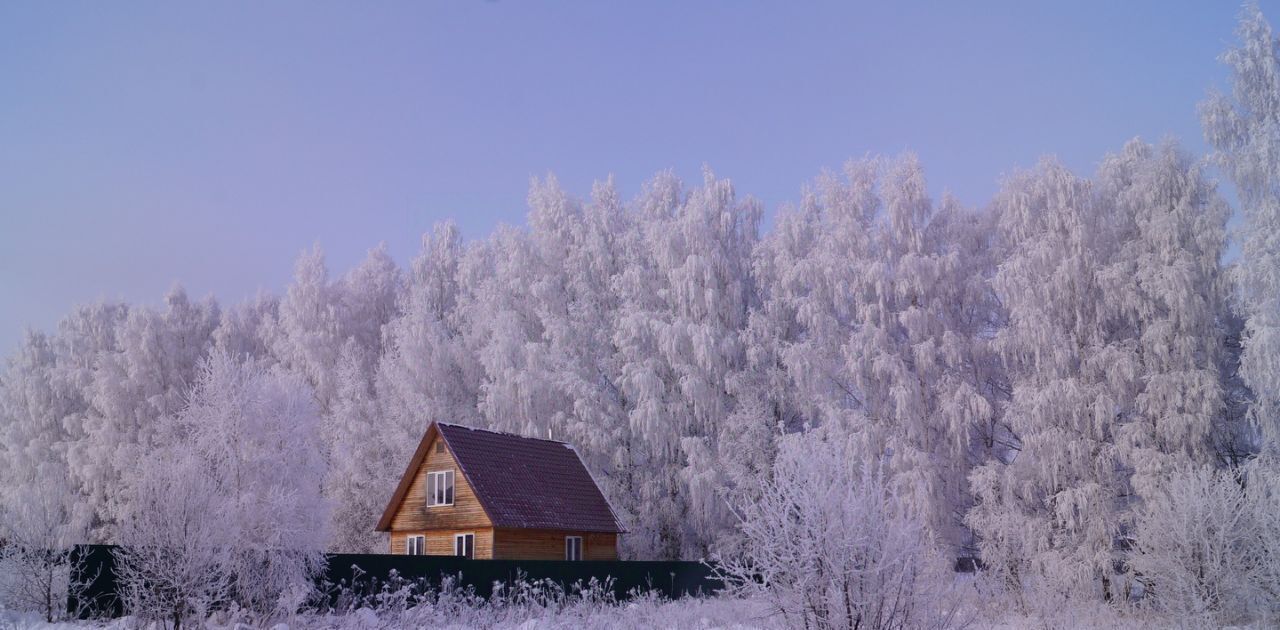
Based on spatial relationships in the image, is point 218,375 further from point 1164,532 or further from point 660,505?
point 1164,532

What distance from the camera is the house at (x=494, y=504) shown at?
3067cm

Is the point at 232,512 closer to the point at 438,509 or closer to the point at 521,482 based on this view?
the point at 438,509

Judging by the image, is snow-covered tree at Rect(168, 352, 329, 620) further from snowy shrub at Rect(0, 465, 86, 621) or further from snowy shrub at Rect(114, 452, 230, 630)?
snowy shrub at Rect(114, 452, 230, 630)

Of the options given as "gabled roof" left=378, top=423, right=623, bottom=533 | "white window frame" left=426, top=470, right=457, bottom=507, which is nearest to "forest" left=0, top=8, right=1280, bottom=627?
"gabled roof" left=378, top=423, right=623, bottom=533

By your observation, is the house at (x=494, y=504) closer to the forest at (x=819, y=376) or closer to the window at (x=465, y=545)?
the window at (x=465, y=545)

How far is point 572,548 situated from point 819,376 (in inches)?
393

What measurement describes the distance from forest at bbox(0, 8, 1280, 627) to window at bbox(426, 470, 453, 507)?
352 cm

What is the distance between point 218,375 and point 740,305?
18.4 metres

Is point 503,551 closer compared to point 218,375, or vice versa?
point 218,375

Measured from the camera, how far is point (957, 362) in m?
32.1

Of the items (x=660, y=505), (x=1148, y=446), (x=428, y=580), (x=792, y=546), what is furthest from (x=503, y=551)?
(x=792, y=546)

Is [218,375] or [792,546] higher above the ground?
[218,375]

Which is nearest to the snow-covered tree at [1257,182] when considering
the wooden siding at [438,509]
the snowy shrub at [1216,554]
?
the snowy shrub at [1216,554]

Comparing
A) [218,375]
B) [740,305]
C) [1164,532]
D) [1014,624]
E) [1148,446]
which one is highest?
[740,305]
